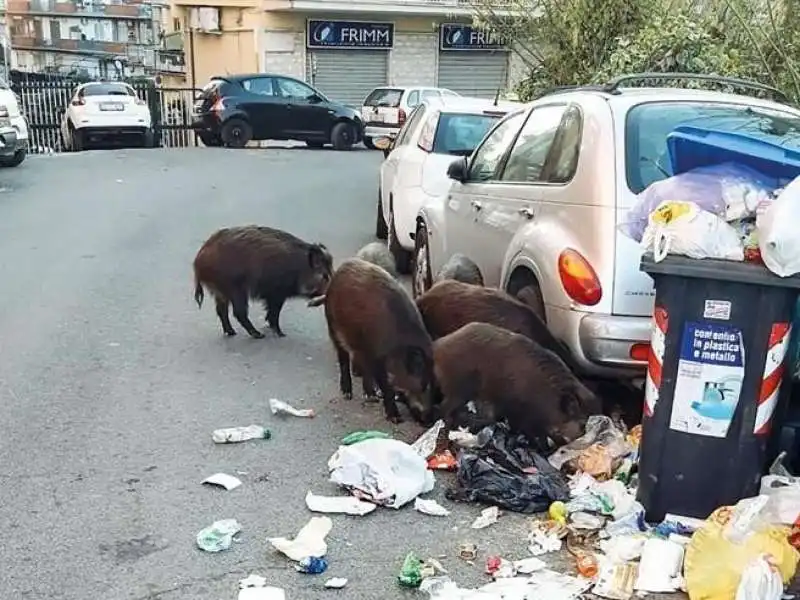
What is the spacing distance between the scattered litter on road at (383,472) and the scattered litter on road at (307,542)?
1.07 feet

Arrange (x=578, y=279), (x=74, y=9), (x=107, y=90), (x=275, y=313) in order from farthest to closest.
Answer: (x=74, y=9) < (x=107, y=90) < (x=275, y=313) < (x=578, y=279)

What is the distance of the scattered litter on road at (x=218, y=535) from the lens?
4.22 metres

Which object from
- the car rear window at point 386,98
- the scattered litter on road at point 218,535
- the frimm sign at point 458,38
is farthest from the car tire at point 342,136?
the scattered litter on road at point 218,535

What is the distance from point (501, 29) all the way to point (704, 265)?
10.8 metres

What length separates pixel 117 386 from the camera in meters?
6.41

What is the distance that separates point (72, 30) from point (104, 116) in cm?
4475

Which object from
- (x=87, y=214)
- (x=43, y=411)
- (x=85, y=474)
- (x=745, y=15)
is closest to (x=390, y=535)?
(x=85, y=474)

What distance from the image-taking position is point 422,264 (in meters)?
8.66

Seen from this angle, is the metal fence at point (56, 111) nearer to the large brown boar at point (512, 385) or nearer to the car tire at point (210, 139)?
the car tire at point (210, 139)

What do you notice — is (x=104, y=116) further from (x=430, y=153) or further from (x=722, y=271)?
(x=722, y=271)

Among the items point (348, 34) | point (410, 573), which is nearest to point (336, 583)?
point (410, 573)

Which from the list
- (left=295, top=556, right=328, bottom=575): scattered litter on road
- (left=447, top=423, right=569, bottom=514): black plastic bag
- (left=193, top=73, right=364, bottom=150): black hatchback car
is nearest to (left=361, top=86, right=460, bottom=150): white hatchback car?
(left=193, top=73, right=364, bottom=150): black hatchback car

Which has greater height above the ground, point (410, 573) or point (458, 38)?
point (458, 38)

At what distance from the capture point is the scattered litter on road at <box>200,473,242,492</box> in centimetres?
485
